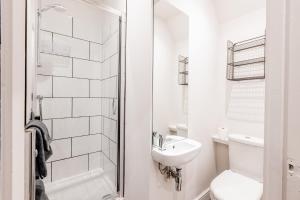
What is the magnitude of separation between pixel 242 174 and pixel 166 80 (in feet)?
4.04

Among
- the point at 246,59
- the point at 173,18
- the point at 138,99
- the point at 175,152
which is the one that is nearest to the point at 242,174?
the point at 175,152

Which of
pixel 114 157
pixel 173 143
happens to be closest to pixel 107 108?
pixel 114 157

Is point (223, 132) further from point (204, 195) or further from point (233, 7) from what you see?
point (233, 7)

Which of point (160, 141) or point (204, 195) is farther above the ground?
point (160, 141)

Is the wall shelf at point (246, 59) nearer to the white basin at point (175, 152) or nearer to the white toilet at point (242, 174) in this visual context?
the white toilet at point (242, 174)

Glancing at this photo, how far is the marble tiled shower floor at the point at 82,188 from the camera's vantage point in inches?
55.3

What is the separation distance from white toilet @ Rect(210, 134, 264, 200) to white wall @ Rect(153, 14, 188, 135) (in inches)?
24.3

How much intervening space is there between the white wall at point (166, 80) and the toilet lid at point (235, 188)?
2.10 feet

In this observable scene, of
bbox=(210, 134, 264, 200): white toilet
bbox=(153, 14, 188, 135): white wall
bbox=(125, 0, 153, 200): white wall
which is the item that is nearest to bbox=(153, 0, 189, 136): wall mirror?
bbox=(153, 14, 188, 135): white wall

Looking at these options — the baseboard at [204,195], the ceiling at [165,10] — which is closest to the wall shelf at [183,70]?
the ceiling at [165,10]

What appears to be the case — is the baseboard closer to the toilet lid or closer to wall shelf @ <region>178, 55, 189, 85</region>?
the toilet lid

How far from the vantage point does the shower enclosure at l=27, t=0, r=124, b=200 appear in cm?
138

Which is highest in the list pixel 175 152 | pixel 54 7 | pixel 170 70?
pixel 54 7

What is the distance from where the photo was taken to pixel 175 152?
1465 mm
